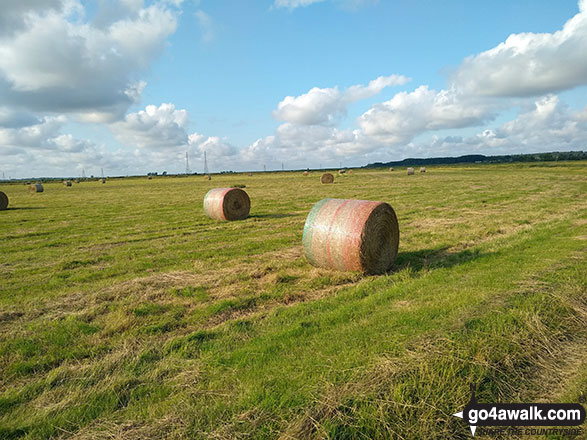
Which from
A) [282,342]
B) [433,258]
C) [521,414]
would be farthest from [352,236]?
[521,414]

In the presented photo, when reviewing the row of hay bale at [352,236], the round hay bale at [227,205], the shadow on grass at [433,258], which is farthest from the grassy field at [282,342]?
the round hay bale at [227,205]

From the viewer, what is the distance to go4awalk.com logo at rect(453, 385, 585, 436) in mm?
3557

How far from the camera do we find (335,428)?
11.0 feet

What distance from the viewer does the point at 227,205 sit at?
742 inches

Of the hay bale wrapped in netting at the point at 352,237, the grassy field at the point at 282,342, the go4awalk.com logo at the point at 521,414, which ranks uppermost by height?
the hay bale wrapped in netting at the point at 352,237

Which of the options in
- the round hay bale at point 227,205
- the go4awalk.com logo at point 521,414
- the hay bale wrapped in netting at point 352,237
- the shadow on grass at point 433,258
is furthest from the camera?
the round hay bale at point 227,205

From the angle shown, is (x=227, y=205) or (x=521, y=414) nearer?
(x=521, y=414)

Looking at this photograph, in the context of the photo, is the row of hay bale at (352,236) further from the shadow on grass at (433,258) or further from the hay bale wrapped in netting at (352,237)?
the shadow on grass at (433,258)

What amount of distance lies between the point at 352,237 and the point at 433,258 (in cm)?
296

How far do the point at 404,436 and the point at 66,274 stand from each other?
9463 millimetres

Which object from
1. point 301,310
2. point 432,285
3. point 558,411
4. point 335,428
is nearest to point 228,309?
point 301,310

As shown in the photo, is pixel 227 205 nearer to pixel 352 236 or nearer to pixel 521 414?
pixel 352 236

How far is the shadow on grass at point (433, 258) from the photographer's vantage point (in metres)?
9.36

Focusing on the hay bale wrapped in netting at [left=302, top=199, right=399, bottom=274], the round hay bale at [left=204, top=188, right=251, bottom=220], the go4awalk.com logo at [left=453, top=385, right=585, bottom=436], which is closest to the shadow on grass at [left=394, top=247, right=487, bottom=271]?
the hay bale wrapped in netting at [left=302, top=199, right=399, bottom=274]
